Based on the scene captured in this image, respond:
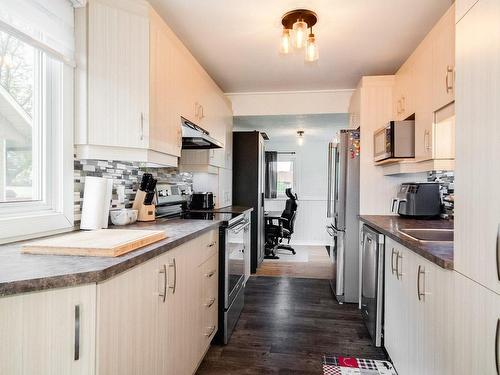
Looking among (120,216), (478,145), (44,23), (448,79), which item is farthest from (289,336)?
(44,23)

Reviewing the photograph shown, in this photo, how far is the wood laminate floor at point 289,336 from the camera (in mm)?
2023

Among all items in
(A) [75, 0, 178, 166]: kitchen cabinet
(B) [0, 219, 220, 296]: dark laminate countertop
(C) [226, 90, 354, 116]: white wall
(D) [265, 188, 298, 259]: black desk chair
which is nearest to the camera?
(B) [0, 219, 220, 296]: dark laminate countertop

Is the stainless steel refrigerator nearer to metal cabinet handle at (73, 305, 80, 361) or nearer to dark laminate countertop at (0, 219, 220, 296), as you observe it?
dark laminate countertop at (0, 219, 220, 296)

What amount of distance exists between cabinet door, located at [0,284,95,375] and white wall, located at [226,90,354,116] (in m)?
3.25

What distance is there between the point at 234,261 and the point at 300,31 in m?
1.72

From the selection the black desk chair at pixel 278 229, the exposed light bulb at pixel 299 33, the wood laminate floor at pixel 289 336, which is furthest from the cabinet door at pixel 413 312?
the black desk chair at pixel 278 229

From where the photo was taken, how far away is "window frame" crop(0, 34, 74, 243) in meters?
1.58

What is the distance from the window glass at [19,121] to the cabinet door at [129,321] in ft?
2.50

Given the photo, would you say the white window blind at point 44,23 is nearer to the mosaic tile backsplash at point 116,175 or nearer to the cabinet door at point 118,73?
the cabinet door at point 118,73

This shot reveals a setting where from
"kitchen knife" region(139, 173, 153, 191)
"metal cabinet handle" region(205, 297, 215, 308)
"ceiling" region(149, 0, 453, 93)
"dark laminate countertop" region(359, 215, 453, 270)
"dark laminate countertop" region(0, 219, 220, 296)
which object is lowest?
"metal cabinet handle" region(205, 297, 215, 308)

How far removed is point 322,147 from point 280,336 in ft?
15.7

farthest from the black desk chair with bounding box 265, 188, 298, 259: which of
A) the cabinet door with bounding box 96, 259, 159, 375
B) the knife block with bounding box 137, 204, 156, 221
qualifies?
the cabinet door with bounding box 96, 259, 159, 375

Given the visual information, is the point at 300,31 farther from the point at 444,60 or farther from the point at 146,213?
the point at 146,213

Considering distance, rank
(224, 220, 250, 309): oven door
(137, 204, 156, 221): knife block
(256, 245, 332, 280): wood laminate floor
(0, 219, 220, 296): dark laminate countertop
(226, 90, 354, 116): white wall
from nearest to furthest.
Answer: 1. (0, 219, 220, 296): dark laminate countertop
2. (137, 204, 156, 221): knife block
3. (224, 220, 250, 309): oven door
4. (226, 90, 354, 116): white wall
5. (256, 245, 332, 280): wood laminate floor
